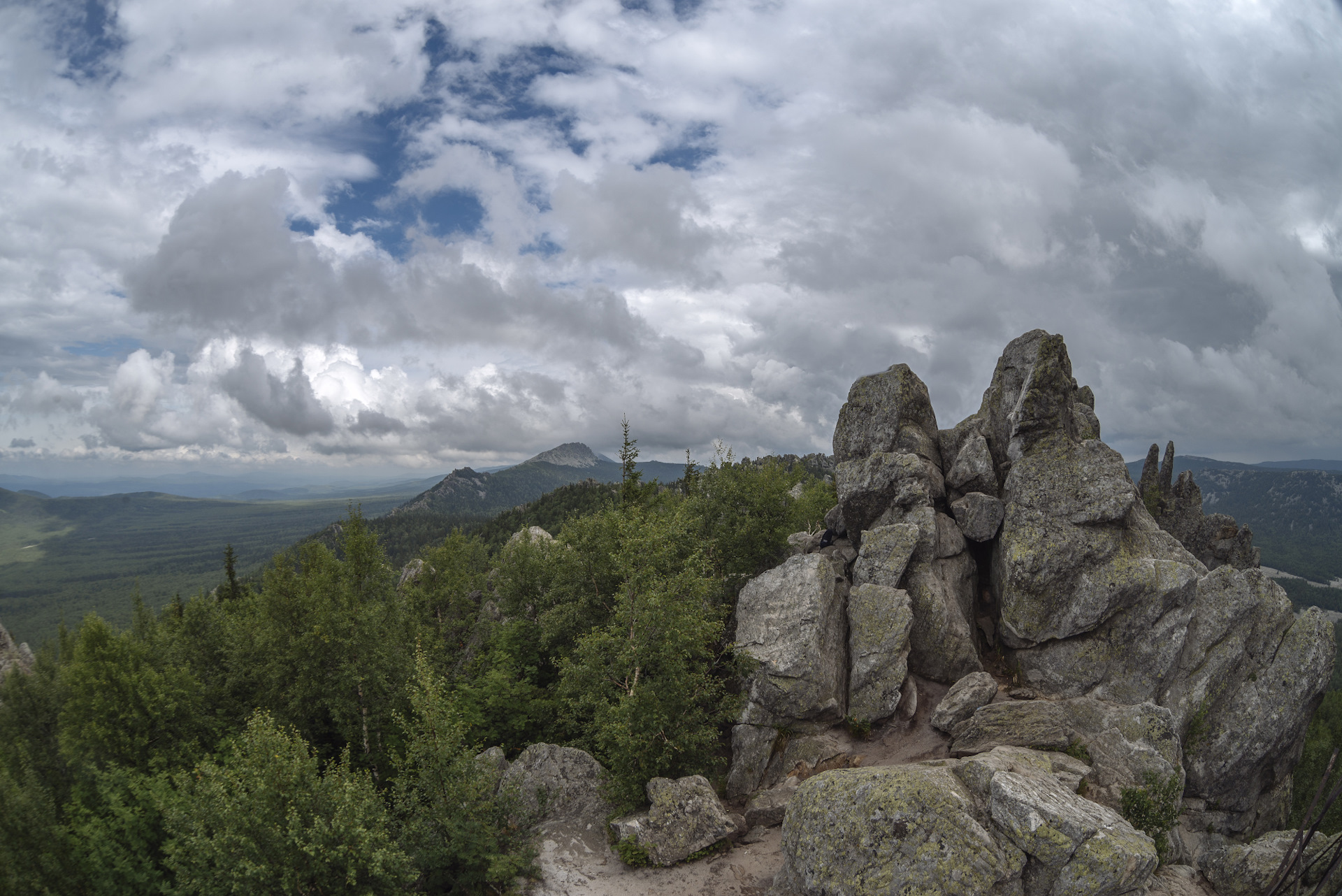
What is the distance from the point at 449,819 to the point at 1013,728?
20.9 metres

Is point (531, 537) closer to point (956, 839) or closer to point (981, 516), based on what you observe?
point (981, 516)

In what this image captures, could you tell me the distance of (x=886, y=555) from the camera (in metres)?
30.8

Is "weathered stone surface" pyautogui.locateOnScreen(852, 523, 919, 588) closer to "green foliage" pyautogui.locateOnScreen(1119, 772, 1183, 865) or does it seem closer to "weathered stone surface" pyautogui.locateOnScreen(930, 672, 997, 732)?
"weathered stone surface" pyautogui.locateOnScreen(930, 672, 997, 732)

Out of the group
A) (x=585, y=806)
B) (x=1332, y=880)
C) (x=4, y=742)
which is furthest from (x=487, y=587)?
(x=1332, y=880)

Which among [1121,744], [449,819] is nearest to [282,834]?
[449,819]

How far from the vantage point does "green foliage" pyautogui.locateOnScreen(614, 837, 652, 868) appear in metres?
21.5

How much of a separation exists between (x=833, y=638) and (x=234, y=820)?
910 inches

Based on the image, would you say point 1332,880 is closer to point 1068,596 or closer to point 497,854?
point 497,854

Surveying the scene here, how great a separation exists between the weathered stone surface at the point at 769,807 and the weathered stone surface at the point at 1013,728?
687 cm

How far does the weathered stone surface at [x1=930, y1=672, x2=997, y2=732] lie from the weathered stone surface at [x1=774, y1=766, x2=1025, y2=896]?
24.5 feet

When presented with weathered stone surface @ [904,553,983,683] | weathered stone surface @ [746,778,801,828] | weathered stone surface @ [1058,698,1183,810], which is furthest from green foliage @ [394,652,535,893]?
weathered stone surface @ [1058,698,1183,810]

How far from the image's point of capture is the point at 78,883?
24.0 meters

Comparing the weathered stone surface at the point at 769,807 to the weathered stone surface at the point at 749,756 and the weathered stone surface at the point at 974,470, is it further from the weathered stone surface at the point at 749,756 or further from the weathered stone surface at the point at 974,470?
the weathered stone surface at the point at 974,470

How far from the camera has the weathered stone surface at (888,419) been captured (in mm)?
36844
